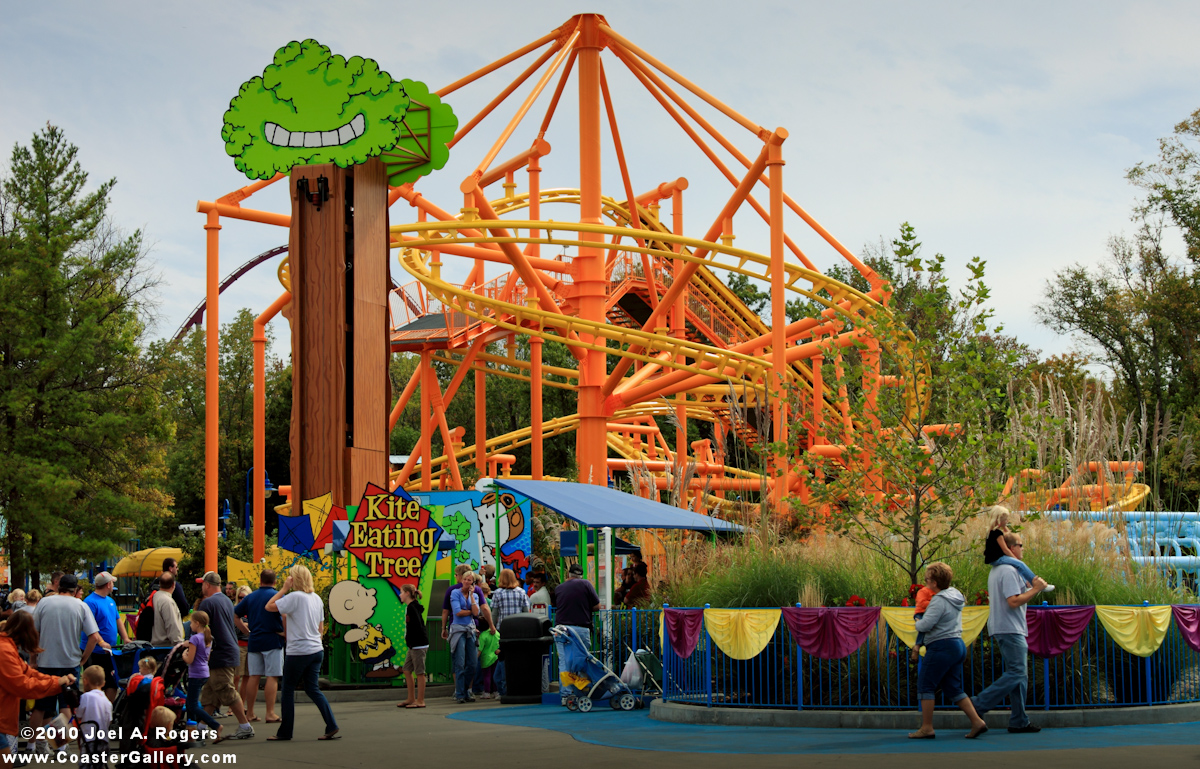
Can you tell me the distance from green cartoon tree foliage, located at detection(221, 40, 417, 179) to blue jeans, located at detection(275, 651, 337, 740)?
9703mm

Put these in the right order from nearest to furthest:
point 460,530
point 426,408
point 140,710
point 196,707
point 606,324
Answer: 1. point 140,710
2. point 196,707
3. point 460,530
4. point 606,324
5. point 426,408

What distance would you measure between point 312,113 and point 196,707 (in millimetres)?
10698

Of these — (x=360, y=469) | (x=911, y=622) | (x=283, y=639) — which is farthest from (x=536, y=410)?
(x=911, y=622)

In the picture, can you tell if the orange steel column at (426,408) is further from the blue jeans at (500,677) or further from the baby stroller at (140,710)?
the baby stroller at (140,710)

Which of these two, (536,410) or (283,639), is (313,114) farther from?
(536,410)

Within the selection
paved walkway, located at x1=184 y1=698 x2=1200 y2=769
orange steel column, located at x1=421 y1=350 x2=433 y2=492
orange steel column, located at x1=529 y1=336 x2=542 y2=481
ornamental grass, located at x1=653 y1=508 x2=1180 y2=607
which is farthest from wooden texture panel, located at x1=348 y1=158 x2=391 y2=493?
orange steel column, located at x1=421 y1=350 x2=433 y2=492

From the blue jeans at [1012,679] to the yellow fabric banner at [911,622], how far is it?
0.61 m

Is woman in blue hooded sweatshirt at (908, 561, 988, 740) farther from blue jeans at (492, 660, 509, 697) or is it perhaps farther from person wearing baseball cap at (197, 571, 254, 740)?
person wearing baseball cap at (197, 571, 254, 740)

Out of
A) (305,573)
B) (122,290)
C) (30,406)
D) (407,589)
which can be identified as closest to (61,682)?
(305,573)

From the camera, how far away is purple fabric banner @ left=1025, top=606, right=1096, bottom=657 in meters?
10.0

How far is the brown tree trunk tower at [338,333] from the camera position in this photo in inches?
690

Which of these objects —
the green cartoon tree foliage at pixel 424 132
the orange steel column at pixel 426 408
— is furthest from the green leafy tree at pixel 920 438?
the orange steel column at pixel 426 408

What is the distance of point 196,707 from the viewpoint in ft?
34.2

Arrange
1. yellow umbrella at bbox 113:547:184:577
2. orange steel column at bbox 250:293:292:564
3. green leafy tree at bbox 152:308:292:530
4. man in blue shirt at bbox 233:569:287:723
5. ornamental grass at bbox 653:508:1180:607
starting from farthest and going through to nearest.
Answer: green leafy tree at bbox 152:308:292:530
yellow umbrella at bbox 113:547:184:577
orange steel column at bbox 250:293:292:564
man in blue shirt at bbox 233:569:287:723
ornamental grass at bbox 653:508:1180:607
